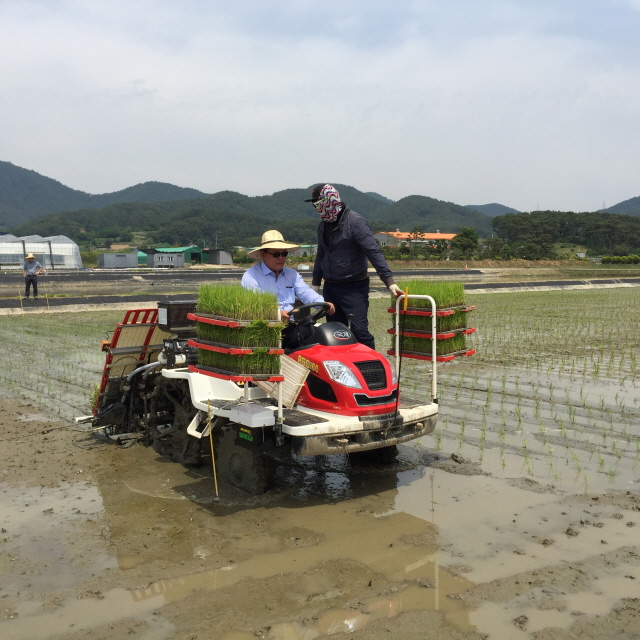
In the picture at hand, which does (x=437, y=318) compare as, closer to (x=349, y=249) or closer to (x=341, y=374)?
(x=349, y=249)

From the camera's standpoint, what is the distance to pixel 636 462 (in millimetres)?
5988

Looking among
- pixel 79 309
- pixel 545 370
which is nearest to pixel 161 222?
pixel 79 309

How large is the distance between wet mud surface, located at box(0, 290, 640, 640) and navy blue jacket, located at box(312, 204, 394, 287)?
5.60 ft

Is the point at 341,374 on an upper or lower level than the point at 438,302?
lower

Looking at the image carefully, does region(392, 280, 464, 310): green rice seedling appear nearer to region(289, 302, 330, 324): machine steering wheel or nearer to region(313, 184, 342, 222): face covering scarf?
region(289, 302, 330, 324): machine steering wheel

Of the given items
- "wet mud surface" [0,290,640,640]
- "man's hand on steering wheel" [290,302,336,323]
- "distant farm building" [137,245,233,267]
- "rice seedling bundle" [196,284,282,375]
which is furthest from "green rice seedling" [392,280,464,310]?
"distant farm building" [137,245,233,267]

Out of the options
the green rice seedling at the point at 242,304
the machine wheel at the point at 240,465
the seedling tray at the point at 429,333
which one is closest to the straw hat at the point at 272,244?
the green rice seedling at the point at 242,304

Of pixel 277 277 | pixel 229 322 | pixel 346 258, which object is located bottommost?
pixel 229 322

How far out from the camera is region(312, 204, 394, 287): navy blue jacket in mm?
5914

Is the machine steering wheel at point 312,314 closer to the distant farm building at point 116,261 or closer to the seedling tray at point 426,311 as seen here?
the seedling tray at point 426,311

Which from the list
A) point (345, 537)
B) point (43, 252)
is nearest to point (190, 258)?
point (43, 252)

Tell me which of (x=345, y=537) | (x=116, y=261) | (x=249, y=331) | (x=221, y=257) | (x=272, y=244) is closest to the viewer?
(x=345, y=537)

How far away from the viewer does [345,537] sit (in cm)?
461

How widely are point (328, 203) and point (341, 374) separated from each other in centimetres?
157
